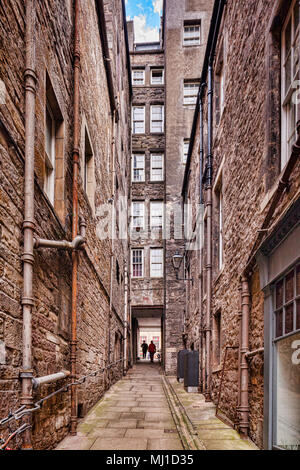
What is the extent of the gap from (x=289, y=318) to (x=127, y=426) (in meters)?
3.65

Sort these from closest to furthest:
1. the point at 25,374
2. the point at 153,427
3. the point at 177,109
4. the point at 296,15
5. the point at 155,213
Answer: the point at 25,374, the point at 296,15, the point at 153,427, the point at 177,109, the point at 155,213

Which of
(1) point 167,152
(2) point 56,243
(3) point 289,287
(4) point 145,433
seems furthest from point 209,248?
(1) point 167,152

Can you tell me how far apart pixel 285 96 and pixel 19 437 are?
4.52 m

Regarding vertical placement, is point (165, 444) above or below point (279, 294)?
below

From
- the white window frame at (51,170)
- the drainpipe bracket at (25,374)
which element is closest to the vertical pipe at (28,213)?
the drainpipe bracket at (25,374)

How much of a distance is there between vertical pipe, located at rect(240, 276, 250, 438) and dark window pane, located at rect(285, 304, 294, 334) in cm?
159

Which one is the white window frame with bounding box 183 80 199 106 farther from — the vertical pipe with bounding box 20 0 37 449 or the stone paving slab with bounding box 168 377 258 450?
the vertical pipe with bounding box 20 0 37 449

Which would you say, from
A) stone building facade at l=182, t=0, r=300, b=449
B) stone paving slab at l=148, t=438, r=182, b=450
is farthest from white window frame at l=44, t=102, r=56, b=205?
stone paving slab at l=148, t=438, r=182, b=450

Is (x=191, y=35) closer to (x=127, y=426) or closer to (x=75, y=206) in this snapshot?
(x=75, y=206)

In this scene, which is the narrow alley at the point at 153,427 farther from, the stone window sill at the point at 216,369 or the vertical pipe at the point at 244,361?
the stone window sill at the point at 216,369

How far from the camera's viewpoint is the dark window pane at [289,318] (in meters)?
4.32

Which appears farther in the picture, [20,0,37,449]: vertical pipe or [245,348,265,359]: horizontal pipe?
[245,348,265,359]: horizontal pipe

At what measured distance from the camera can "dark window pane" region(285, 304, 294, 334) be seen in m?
4.32

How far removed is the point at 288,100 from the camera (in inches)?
195
